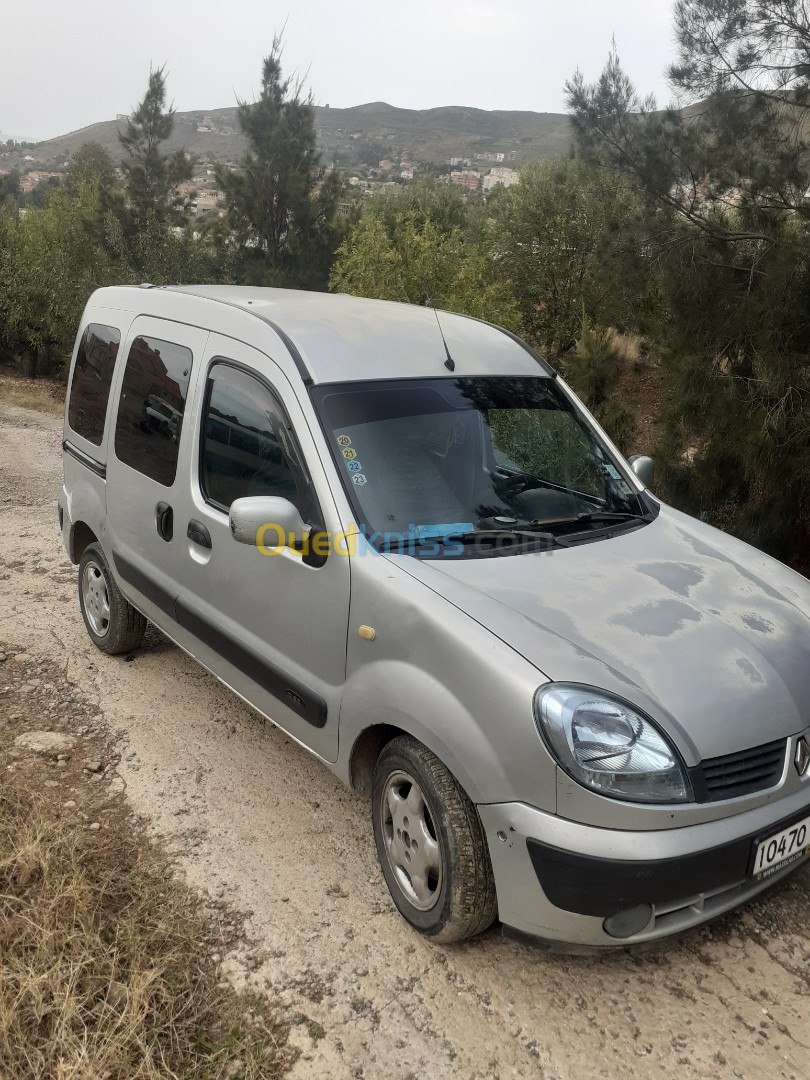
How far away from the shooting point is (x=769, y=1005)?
2662 mm

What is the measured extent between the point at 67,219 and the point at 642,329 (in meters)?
19.7

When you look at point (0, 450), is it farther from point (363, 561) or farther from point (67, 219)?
point (67, 219)

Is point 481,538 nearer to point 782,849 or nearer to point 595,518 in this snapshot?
point 595,518

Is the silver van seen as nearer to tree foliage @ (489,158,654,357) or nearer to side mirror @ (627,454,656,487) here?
side mirror @ (627,454,656,487)

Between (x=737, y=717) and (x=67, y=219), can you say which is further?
(x=67, y=219)

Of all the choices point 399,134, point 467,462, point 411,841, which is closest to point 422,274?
point 467,462

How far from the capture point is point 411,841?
2857mm

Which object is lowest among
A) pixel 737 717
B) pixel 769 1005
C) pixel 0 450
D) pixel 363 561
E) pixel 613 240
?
pixel 0 450

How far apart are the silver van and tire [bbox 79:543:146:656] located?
0.38 m

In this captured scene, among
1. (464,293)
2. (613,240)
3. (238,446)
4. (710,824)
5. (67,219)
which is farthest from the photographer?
(67,219)

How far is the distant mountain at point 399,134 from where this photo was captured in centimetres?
11612

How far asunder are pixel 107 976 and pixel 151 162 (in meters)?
26.0

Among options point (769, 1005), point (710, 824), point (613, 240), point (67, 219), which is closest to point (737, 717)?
point (710, 824)

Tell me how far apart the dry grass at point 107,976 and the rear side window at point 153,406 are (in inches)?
65.0
